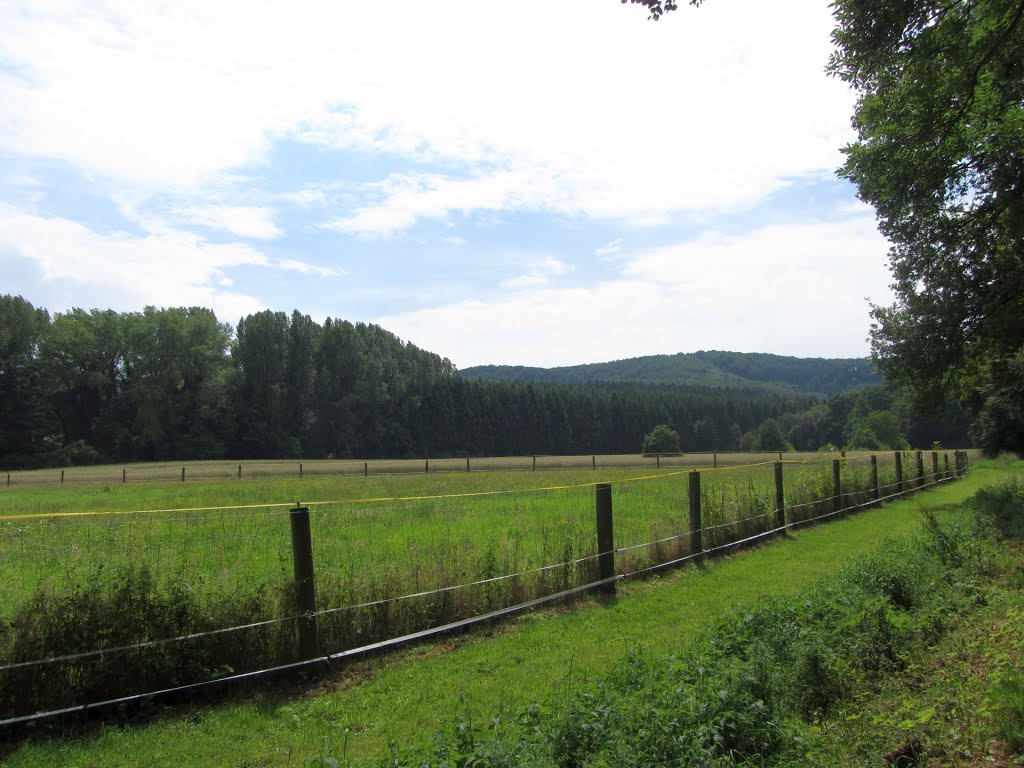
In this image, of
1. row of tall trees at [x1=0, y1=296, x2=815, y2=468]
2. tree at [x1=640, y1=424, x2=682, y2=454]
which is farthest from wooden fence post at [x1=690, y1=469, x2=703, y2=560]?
tree at [x1=640, y1=424, x2=682, y2=454]

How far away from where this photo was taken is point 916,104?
8211mm

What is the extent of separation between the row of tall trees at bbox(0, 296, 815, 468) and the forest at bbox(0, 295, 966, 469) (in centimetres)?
16

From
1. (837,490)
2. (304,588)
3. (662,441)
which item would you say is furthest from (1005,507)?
(662,441)

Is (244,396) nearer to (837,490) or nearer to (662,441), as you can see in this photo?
(662,441)

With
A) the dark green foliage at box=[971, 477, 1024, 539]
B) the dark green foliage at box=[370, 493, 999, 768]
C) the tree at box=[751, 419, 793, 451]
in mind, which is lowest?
the tree at box=[751, 419, 793, 451]

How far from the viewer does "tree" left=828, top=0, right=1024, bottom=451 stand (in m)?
6.87

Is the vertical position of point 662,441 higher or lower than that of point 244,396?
lower

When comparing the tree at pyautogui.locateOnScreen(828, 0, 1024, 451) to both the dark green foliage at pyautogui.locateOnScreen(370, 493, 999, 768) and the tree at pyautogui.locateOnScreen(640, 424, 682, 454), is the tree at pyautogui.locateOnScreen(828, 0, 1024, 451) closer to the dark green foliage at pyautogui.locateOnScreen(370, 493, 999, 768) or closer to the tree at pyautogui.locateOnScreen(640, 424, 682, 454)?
the dark green foliage at pyautogui.locateOnScreen(370, 493, 999, 768)

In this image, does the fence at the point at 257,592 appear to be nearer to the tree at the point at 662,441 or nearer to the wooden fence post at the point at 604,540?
the wooden fence post at the point at 604,540

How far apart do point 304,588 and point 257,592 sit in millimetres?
392

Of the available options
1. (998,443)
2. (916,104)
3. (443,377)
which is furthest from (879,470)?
(443,377)

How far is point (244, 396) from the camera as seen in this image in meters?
79.8

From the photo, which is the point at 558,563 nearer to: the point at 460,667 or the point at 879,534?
the point at 460,667

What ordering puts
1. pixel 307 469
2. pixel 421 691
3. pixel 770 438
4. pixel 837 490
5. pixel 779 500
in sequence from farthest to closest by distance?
pixel 770 438 → pixel 307 469 → pixel 837 490 → pixel 779 500 → pixel 421 691
